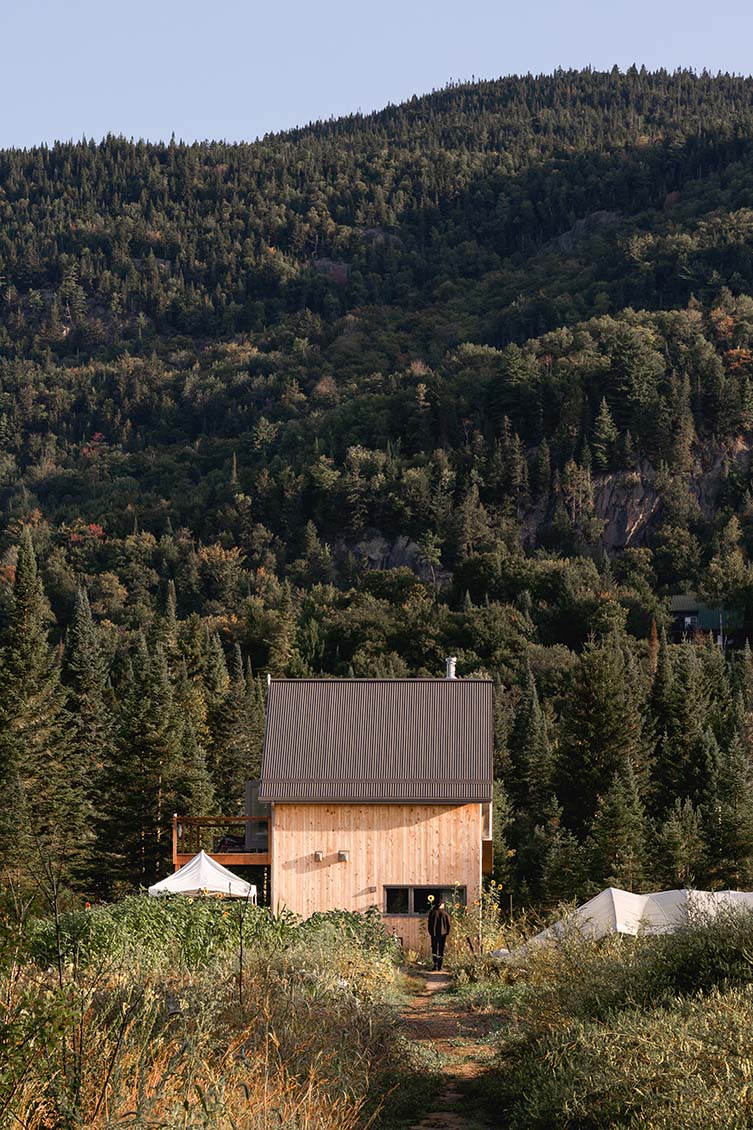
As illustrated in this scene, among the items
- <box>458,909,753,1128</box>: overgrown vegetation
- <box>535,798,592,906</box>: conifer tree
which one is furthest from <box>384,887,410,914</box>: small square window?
<box>458,909,753,1128</box>: overgrown vegetation

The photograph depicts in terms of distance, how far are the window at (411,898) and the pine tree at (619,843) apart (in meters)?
11.8

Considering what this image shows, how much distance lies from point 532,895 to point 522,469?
7551cm

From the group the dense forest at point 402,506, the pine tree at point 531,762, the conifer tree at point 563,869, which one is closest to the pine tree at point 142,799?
the dense forest at point 402,506

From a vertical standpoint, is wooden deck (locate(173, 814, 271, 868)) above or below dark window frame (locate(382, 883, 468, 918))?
above

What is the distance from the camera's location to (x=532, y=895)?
43.0m

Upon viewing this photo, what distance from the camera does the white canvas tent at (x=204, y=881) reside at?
2511 centimetres

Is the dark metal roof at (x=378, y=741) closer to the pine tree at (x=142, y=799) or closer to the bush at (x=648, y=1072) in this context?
the pine tree at (x=142, y=799)

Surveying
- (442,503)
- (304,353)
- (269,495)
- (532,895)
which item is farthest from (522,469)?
(532,895)

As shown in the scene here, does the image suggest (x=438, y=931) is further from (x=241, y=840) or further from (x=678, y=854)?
(x=678, y=854)

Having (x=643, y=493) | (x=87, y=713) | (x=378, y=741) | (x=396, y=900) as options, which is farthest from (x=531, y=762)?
(x=643, y=493)

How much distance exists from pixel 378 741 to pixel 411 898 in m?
2.79

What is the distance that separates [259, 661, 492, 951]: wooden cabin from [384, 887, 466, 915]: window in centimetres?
2

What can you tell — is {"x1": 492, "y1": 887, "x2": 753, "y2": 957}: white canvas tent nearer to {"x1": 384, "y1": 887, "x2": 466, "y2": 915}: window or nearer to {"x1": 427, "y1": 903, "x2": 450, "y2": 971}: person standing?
{"x1": 427, "y1": 903, "x2": 450, "y2": 971}: person standing

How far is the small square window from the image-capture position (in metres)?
27.7
